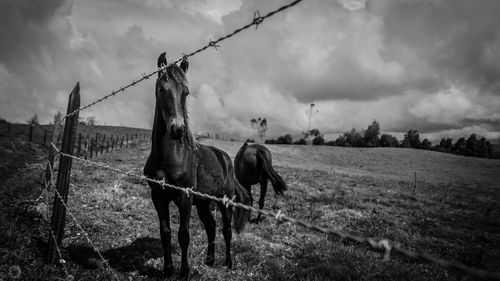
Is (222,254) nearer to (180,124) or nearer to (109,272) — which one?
(109,272)

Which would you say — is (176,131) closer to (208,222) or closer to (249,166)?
(208,222)

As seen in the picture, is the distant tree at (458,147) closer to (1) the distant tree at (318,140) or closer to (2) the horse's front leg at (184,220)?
(1) the distant tree at (318,140)

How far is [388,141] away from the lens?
136 metres

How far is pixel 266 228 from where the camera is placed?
31.3 ft

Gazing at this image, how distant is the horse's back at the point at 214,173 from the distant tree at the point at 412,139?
141 meters

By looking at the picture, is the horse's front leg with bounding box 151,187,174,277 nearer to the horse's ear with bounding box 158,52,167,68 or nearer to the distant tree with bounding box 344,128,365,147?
the horse's ear with bounding box 158,52,167,68

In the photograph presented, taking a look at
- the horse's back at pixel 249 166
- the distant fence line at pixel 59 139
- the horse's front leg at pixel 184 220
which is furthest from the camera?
the distant fence line at pixel 59 139

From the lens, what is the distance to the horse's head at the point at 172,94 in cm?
445

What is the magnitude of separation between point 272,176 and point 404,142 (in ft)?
453

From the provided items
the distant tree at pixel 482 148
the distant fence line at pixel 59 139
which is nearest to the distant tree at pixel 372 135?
the distant tree at pixel 482 148

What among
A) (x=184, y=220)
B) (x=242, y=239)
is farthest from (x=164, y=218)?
(x=242, y=239)

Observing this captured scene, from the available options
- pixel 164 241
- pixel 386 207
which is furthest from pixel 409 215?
pixel 164 241

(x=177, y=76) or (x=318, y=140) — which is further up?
(x=318, y=140)

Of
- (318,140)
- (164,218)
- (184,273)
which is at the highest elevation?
(318,140)
